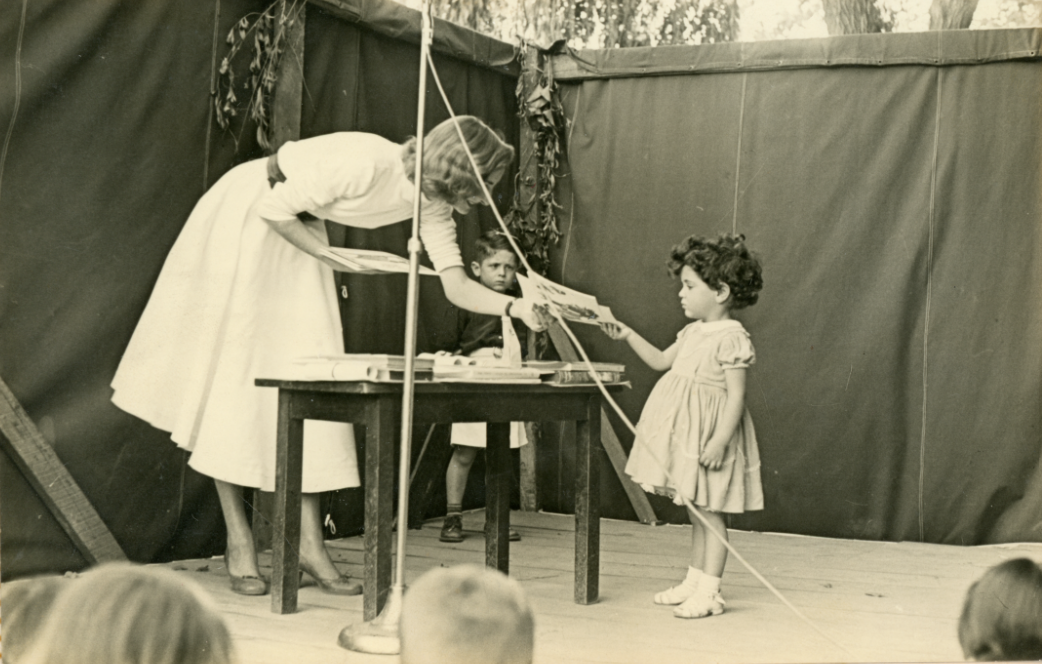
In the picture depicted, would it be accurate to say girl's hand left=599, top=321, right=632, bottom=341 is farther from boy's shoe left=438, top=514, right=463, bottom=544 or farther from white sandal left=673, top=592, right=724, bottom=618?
boy's shoe left=438, top=514, right=463, bottom=544

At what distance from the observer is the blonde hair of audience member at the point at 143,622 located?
47.3 inches

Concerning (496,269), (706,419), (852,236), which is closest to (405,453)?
(706,419)

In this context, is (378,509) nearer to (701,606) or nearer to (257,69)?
(701,606)

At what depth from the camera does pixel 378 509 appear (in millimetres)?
2463

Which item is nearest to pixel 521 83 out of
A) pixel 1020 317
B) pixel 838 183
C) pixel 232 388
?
pixel 838 183

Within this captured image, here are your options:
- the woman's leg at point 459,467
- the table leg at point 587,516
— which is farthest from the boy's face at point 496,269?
the table leg at point 587,516

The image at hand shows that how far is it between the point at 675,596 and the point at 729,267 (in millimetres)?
924

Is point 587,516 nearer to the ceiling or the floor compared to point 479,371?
nearer to the floor

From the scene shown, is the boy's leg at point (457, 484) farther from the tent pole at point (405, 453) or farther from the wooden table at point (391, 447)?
the tent pole at point (405, 453)

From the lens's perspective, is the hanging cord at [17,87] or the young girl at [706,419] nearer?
the hanging cord at [17,87]

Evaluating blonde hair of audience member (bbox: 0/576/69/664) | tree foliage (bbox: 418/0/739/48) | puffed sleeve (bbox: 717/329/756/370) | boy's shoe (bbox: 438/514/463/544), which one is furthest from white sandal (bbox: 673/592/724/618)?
tree foliage (bbox: 418/0/739/48)

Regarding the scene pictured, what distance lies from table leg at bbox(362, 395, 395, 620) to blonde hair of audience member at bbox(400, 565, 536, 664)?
2.71ft

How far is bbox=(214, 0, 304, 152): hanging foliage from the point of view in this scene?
2.98 metres

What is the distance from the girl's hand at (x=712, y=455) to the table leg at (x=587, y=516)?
0.29 m
